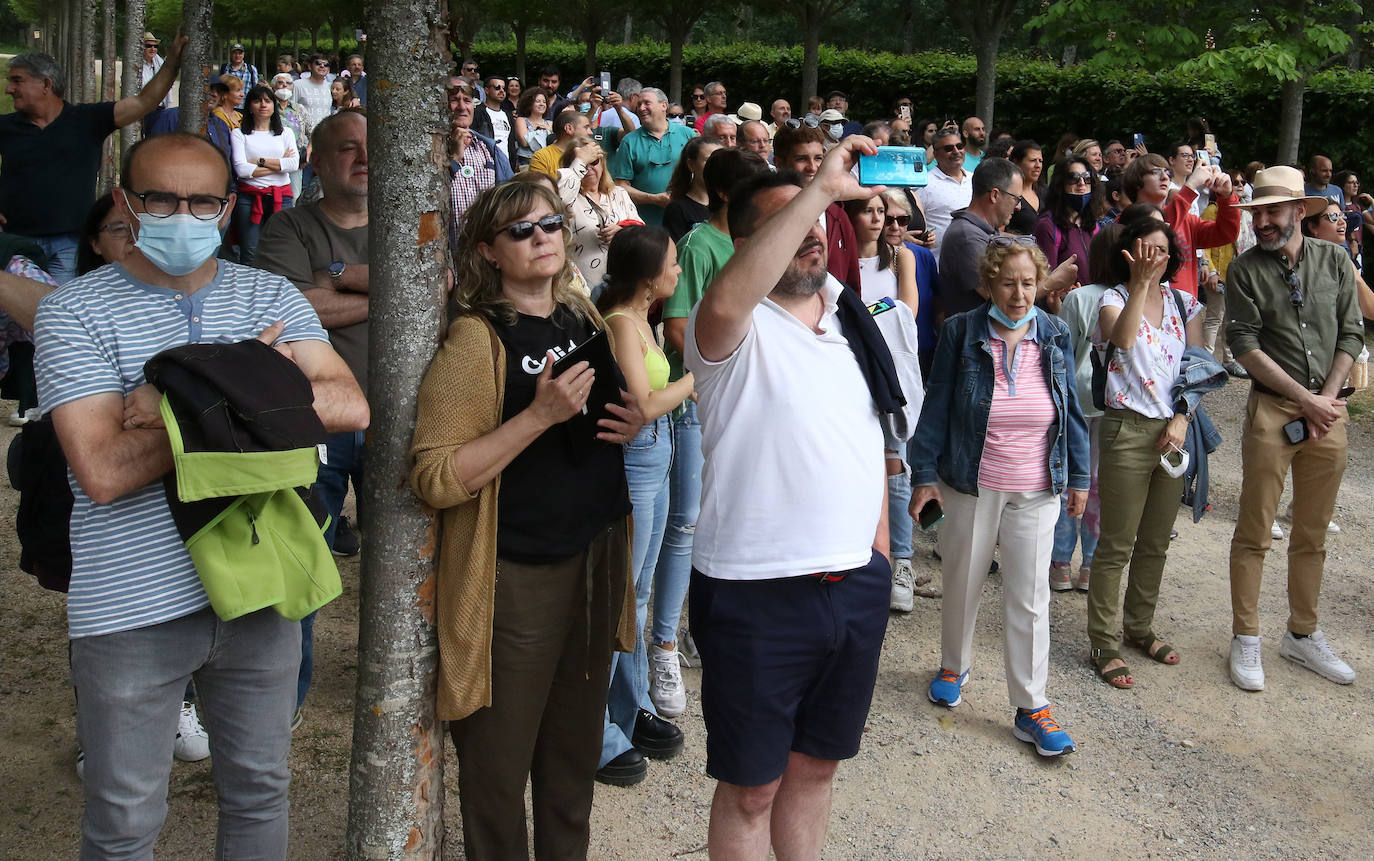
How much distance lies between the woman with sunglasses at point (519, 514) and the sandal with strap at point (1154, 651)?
3434 mm

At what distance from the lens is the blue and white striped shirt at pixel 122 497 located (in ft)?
8.28

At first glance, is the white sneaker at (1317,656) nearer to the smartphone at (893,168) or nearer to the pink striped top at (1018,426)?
the pink striped top at (1018,426)

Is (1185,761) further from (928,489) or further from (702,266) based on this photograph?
(702,266)

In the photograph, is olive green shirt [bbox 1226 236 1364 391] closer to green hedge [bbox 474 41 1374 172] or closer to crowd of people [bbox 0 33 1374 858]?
crowd of people [bbox 0 33 1374 858]

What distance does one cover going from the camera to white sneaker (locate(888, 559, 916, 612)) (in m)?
6.05

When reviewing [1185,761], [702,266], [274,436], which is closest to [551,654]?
[274,436]

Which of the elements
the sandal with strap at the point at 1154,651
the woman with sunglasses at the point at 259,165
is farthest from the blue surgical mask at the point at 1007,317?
the woman with sunglasses at the point at 259,165

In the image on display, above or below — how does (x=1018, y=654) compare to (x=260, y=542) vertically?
below

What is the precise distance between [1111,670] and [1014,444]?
4.71 feet

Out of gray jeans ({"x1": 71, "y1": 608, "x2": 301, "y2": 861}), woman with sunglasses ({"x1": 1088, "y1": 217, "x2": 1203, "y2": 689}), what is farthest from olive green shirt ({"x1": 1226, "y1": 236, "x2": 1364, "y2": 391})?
gray jeans ({"x1": 71, "y1": 608, "x2": 301, "y2": 861})

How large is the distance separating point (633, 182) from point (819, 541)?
620cm


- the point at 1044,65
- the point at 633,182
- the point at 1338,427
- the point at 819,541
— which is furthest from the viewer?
the point at 1044,65

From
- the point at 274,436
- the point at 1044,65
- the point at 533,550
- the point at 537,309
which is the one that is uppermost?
the point at 1044,65

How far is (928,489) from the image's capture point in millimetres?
4578
